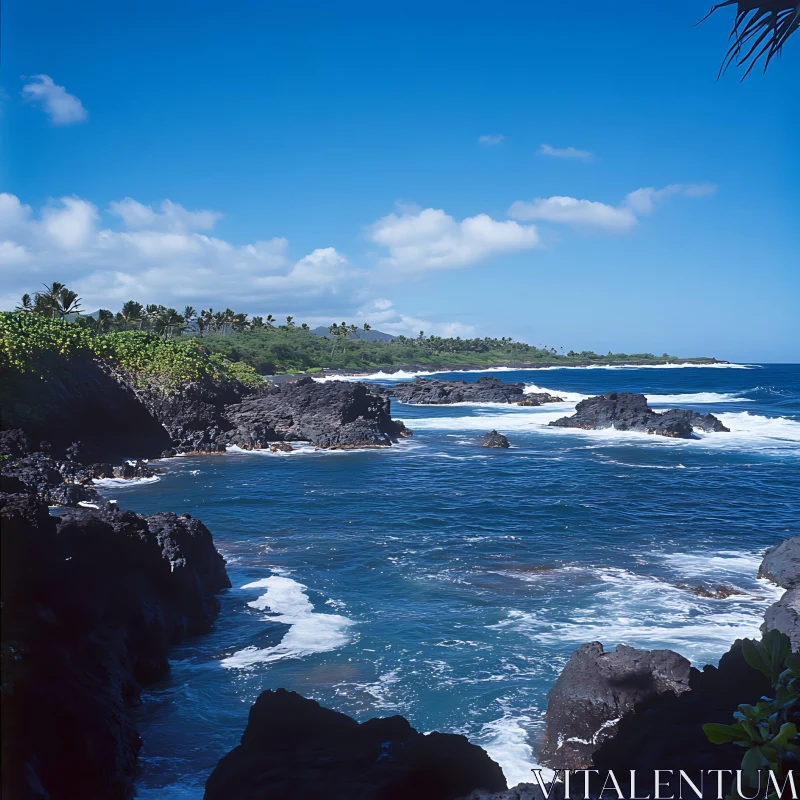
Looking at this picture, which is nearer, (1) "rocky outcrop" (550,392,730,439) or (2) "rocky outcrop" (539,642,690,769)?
(2) "rocky outcrop" (539,642,690,769)

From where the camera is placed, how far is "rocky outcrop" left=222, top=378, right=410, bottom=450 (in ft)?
147

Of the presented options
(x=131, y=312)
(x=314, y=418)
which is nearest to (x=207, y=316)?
(x=131, y=312)

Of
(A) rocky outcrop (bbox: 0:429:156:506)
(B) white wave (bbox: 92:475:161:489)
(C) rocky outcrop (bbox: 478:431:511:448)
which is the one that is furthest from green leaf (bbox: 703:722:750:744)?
(C) rocky outcrop (bbox: 478:431:511:448)

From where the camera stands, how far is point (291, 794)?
23.0 feet

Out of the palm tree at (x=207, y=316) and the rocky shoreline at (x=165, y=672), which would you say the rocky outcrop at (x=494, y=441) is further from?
the palm tree at (x=207, y=316)

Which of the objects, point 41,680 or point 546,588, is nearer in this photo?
point 41,680

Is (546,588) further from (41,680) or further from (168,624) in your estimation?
(41,680)

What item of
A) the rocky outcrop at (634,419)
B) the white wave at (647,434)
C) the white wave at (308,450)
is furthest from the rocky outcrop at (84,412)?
the rocky outcrop at (634,419)

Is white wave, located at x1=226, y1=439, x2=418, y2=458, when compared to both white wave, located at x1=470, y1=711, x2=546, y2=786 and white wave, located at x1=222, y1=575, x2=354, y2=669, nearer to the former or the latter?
white wave, located at x1=222, y1=575, x2=354, y2=669

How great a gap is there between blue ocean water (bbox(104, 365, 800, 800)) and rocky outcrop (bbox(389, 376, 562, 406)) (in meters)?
41.8

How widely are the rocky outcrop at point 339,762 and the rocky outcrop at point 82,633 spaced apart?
1940 millimetres

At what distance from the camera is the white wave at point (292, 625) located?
1428cm

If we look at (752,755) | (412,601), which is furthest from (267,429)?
(752,755)

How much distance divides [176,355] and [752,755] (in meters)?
46.1
